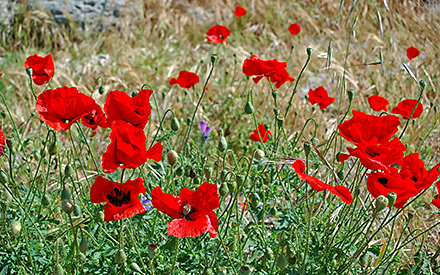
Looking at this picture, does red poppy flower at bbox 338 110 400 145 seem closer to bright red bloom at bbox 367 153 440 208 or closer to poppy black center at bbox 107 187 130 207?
bright red bloom at bbox 367 153 440 208

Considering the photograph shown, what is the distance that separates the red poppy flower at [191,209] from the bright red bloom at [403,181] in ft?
1.43

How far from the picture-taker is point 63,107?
140cm

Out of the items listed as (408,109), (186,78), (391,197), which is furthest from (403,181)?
(186,78)

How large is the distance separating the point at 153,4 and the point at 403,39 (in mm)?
2744

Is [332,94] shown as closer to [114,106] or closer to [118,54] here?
[118,54]

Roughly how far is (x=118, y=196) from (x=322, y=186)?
56cm

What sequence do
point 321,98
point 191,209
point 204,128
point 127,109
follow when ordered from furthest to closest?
point 204,128
point 321,98
point 127,109
point 191,209

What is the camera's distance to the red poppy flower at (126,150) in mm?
1235

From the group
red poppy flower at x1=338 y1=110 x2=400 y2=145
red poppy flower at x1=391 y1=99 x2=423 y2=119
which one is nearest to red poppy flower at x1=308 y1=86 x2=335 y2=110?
red poppy flower at x1=391 y1=99 x2=423 y2=119

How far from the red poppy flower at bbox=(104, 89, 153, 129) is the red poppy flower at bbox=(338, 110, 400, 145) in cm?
59

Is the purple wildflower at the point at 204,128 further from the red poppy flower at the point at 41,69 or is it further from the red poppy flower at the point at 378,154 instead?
the red poppy flower at the point at 378,154

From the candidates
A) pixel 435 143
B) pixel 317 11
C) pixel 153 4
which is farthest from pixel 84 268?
pixel 317 11

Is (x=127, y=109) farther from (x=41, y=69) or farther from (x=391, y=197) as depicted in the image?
(x=391, y=197)

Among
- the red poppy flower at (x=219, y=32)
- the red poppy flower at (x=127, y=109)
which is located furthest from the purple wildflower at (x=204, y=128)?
the red poppy flower at (x=127, y=109)
